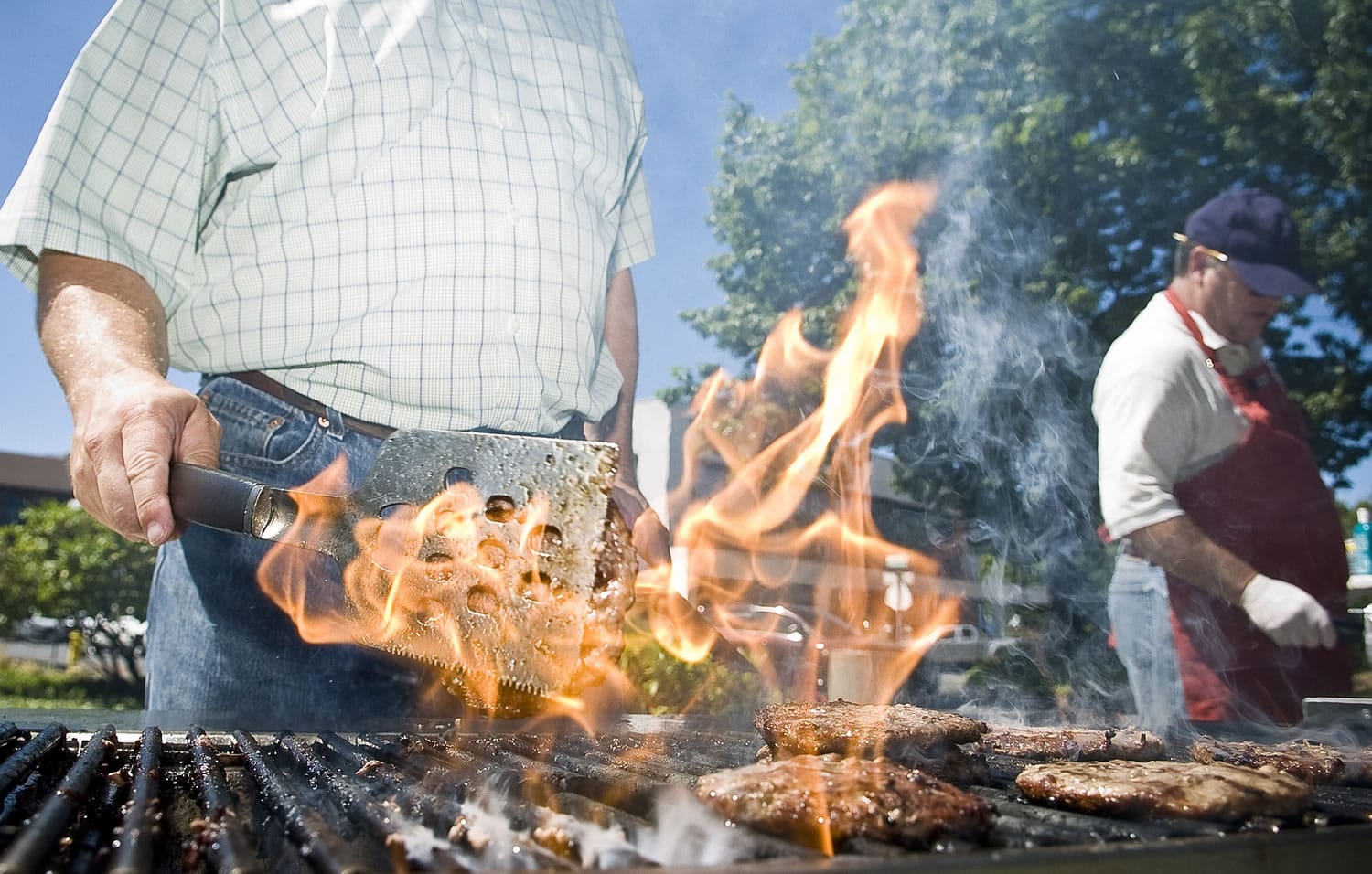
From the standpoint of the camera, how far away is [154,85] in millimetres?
2463

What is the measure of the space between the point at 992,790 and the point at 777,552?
8385 mm

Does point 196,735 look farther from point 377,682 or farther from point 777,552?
point 777,552

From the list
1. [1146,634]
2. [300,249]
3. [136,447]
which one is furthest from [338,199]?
[1146,634]

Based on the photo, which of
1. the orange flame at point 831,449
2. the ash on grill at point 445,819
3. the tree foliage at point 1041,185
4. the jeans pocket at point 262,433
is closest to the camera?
the ash on grill at point 445,819

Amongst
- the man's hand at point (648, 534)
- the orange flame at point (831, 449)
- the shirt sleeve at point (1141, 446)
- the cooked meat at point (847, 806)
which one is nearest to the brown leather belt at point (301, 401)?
the man's hand at point (648, 534)

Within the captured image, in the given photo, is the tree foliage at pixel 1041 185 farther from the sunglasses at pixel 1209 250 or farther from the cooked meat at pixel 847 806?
the cooked meat at pixel 847 806

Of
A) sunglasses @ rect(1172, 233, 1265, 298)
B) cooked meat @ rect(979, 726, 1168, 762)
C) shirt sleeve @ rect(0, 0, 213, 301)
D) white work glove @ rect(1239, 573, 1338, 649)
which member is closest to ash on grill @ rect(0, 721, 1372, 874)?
cooked meat @ rect(979, 726, 1168, 762)

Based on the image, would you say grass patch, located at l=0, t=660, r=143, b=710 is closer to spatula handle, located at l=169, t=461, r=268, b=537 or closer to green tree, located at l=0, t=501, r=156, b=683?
green tree, located at l=0, t=501, r=156, b=683

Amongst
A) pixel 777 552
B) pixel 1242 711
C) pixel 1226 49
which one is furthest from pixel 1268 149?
pixel 1242 711

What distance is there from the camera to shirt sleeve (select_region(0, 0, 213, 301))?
7.55ft

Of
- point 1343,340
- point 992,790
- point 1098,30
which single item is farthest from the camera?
point 1098,30

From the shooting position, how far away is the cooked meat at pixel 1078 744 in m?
2.21

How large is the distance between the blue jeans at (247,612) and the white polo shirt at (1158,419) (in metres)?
3.69

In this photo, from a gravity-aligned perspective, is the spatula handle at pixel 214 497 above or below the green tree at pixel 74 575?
below
